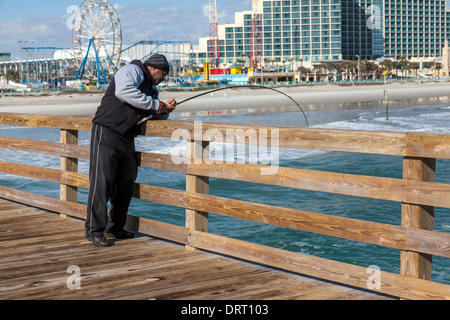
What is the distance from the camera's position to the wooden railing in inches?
127

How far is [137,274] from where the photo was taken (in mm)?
3945

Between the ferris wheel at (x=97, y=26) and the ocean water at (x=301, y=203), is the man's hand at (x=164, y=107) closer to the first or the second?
the ocean water at (x=301, y=203)

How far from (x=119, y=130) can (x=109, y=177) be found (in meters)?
0.35

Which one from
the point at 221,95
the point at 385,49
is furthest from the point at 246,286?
the point at 385,49

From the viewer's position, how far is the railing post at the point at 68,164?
5383 millimetres

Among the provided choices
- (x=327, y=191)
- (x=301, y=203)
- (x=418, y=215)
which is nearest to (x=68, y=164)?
(x=327, y=191)

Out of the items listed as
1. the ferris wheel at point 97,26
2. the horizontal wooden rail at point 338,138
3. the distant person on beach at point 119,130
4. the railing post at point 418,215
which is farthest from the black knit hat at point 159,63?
the ferris wheel at point 97,26

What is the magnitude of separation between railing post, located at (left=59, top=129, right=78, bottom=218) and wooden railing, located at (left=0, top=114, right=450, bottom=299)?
228 millimetres

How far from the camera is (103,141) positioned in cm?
445

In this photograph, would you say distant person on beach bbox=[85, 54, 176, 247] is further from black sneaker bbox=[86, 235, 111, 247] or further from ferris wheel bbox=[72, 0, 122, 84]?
ferris wheel bbox=[72, 0, 122, 84]

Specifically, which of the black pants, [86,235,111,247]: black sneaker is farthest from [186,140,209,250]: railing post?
[86,235,111,247]: black sneaker

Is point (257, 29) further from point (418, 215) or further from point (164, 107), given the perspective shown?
point (418, 215)

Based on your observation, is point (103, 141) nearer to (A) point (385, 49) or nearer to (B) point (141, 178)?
(B) point (141, 178)

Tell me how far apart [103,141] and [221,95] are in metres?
62.3
